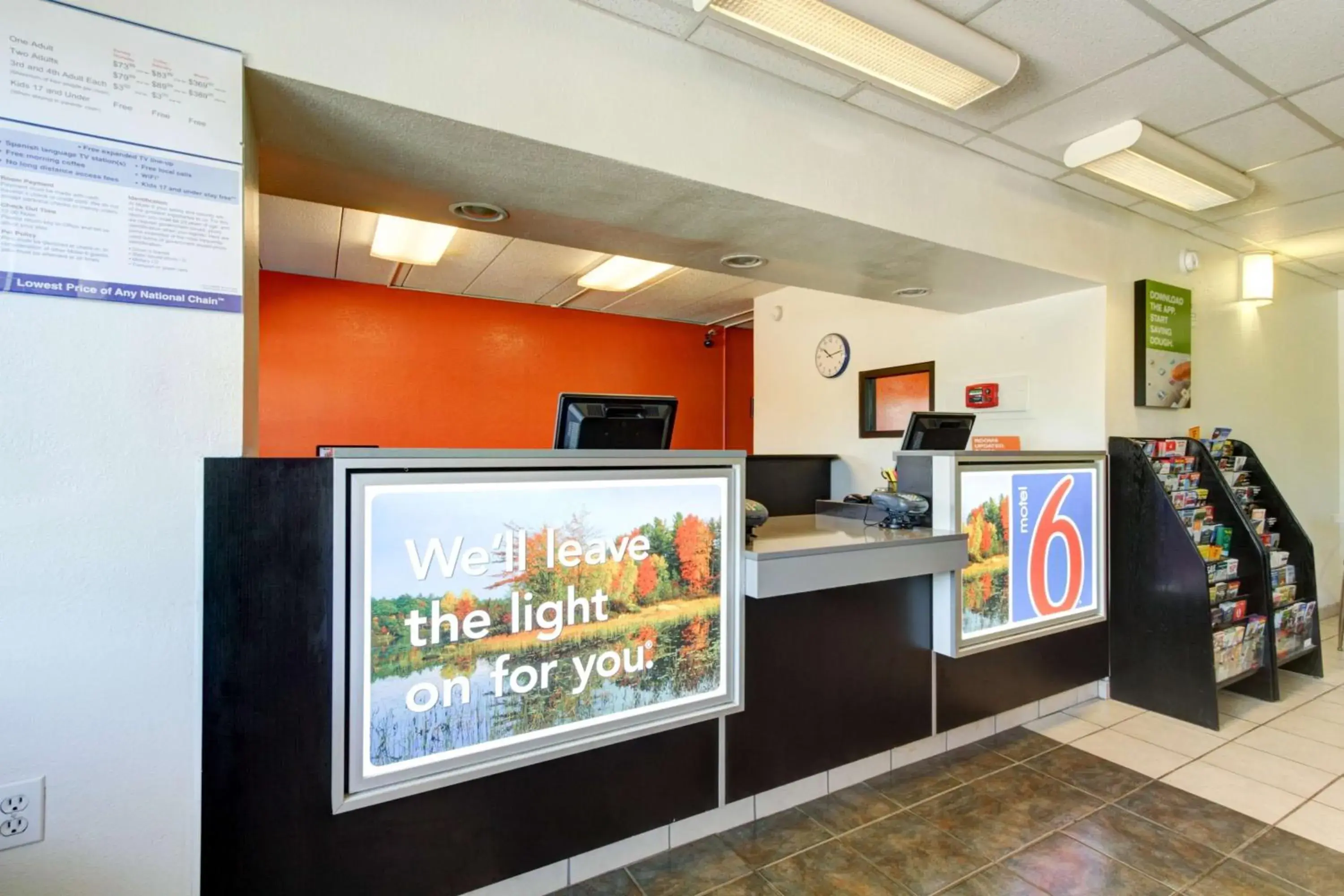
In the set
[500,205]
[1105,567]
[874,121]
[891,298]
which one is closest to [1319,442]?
[1105,567]

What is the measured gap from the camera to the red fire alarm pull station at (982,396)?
407 centimetres

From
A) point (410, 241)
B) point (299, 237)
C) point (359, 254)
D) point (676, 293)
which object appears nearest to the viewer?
point (410, 241)

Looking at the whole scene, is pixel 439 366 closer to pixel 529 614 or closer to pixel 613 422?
pixel 613 422

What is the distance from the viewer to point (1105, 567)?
142 inches

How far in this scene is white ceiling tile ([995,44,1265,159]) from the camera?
2.39 m

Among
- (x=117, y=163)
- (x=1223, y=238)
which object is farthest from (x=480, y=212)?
(x=1223, y=238)

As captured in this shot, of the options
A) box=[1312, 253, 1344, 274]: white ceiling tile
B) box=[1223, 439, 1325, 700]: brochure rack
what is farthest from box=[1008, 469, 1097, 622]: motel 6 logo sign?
box=[1312, 253, 1344, 274]: white ceiling tile

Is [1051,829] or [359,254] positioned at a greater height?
[359,254]

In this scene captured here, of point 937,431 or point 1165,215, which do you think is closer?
point 937,431

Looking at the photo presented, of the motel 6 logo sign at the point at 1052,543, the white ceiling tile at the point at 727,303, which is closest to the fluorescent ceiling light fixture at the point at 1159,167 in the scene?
the motel 6 logo sign at the point at 1052,543

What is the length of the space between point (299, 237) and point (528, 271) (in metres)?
1.53

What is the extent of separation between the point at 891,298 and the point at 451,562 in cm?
321

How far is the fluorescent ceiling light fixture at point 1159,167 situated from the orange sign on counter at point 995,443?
57.2 inches

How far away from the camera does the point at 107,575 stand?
1.50m
